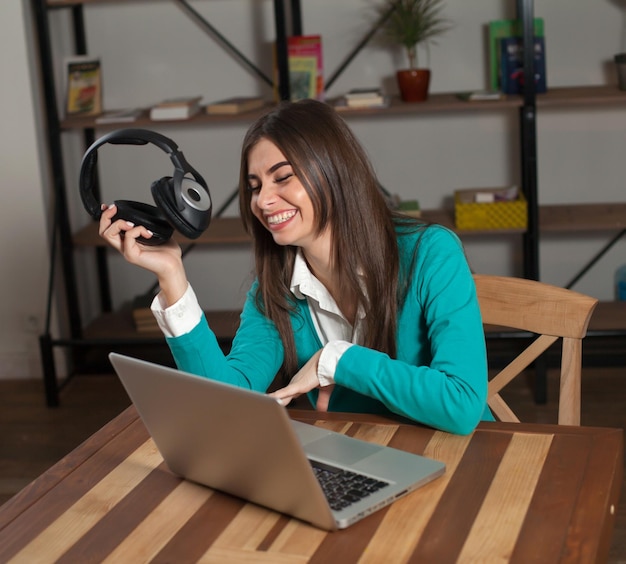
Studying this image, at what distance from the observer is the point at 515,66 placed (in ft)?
11.3

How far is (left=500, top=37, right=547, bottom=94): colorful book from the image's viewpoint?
3416 mm

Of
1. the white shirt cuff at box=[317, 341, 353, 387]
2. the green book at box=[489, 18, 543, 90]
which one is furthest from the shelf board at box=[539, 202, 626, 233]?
the white shirt cuff at box=[317, 341, 353, 387]

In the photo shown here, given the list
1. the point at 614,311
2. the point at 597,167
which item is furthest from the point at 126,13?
the point at 614,311

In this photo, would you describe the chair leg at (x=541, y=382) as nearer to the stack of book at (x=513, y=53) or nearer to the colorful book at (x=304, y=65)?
the stack of book at (x=513, y=53)

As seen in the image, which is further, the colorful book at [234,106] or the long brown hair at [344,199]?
the colorful book at [234,106]

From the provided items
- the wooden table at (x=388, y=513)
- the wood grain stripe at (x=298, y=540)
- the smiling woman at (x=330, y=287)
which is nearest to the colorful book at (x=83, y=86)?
the smiling woman at (x=330, y=287)

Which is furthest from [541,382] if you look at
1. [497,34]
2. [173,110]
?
[173,110]

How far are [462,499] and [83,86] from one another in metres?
2.83

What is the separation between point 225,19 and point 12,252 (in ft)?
3.92

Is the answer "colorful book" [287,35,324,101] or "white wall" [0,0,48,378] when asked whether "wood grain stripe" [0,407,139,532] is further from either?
"white wall" [0,0,48,378]

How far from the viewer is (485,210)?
11.3 feet

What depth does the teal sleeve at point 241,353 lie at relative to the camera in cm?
169

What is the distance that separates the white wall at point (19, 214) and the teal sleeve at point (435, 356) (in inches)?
89.2

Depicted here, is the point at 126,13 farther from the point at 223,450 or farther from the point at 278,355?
the point at 223,450
